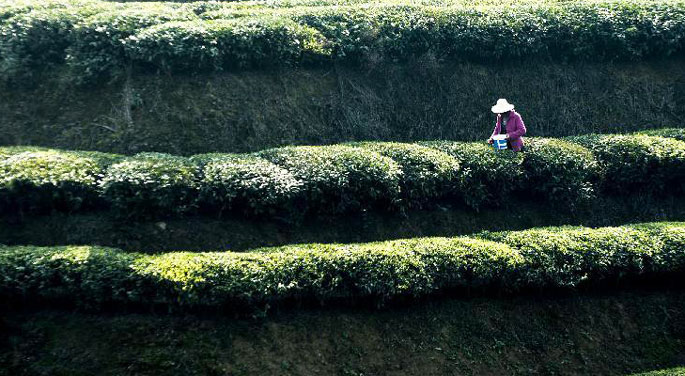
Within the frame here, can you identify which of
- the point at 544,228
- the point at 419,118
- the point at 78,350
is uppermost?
the point at 419,118

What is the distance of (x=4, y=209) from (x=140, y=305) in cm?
329

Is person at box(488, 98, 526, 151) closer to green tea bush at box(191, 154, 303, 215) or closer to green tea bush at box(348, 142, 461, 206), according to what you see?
green tea bush at box(348, 142, 461, 206)

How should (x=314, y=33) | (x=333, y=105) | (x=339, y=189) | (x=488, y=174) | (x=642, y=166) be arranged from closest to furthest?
(x=339, y=189)
(x=488, y=174)
(x=642, y=166)
(x=333, y=105)
(x=314, y=33)

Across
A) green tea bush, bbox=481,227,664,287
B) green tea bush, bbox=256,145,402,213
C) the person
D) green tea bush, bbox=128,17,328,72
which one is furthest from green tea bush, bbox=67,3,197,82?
green tea bush, bbox=481,227,664,287

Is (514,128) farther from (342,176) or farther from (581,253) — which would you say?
(342,176)

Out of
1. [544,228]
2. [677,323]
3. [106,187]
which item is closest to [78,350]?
[106,187]

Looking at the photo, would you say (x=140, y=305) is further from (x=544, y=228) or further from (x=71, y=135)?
(x=544, y=228)

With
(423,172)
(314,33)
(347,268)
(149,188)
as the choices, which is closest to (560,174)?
(423,172)

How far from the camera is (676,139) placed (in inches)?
544

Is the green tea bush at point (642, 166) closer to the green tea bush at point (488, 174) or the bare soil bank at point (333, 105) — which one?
the green tea bush at point (488, 174)

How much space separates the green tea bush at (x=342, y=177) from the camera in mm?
11305

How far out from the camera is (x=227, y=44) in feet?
47.0

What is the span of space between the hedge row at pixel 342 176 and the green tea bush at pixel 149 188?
2 centimetres

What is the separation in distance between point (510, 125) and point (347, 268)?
4822mm
